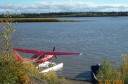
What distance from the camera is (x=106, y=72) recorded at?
1250 cm

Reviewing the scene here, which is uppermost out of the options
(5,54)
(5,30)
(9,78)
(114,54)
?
(5,30)

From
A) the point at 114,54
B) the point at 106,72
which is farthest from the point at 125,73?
the point at 114,54

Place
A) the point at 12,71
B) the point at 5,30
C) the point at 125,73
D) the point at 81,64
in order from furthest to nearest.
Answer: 1. the point at 81,64
2. the point at 125,73
3. the point at 12,71
4. the point at 5,30

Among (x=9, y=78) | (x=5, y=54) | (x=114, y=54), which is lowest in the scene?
(x=114, y=54)

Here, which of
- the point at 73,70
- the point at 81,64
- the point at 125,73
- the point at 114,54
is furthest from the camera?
the point at 114,54

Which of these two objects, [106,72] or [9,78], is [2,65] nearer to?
[9,78]

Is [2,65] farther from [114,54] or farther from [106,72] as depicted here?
[114,54]

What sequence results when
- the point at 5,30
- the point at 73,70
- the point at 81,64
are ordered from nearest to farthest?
1. the point at 5,30
2. the point at 73,70
3. the point at 81,64

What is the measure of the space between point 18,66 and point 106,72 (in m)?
4.13

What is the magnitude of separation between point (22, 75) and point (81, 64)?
1780cm

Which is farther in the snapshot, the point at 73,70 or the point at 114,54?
the point at 114,54

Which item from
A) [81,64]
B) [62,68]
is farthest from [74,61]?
[62,68]

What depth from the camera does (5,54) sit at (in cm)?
866

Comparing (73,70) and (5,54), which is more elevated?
(5,54)
